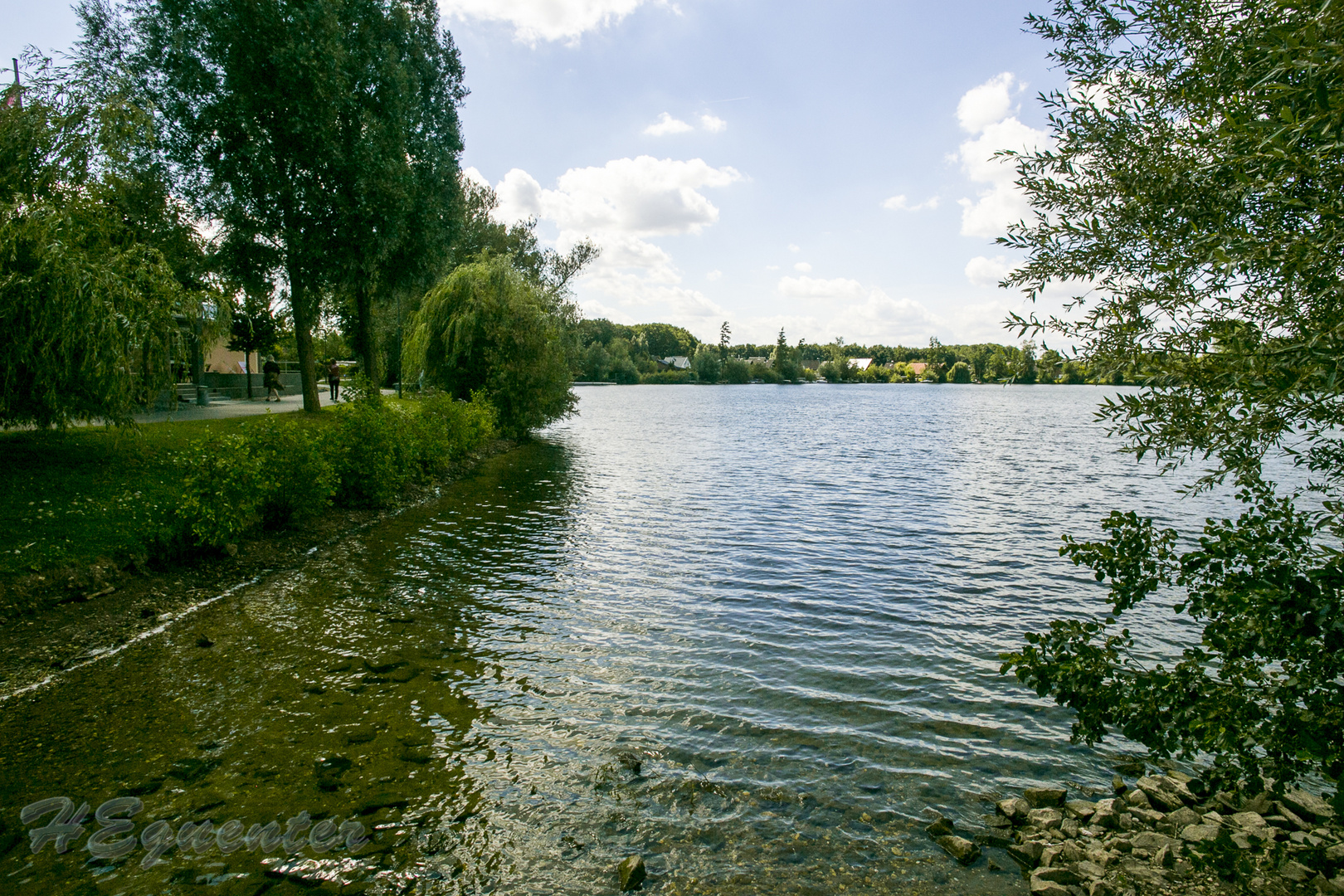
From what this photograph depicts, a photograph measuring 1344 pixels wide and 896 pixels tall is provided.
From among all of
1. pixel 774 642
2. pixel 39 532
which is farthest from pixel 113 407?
pixel 774 642

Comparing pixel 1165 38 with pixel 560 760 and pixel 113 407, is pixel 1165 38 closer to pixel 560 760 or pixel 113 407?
pixel 560 760

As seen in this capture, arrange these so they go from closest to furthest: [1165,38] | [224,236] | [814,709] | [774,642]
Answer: [1165,38] → [814,709] → [774,642] → [224,236]

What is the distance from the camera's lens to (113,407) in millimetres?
11945

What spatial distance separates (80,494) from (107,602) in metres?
3.56

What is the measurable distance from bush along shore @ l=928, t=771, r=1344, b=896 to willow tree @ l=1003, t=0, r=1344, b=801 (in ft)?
1.98

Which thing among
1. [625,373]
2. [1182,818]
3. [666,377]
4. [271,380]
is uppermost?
[625,373]

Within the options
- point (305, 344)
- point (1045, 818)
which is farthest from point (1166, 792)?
point (305, 344)

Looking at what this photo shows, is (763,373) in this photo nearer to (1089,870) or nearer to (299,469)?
(299,469)

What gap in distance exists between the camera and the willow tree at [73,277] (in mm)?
10859

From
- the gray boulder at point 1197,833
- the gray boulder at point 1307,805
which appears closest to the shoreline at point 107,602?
the gray boulder at point 1197,833

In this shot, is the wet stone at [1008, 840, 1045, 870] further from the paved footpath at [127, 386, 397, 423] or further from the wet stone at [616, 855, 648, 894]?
the paved footpath at [127, 386, 397, 423]

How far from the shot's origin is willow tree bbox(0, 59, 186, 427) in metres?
10.9

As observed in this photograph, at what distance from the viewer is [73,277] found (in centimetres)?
1099

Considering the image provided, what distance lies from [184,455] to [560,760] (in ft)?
30.0
